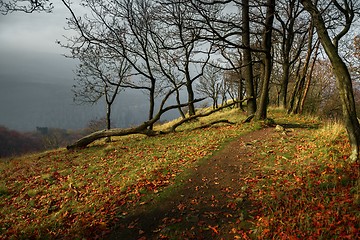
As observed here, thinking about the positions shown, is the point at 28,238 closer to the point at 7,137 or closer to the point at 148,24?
the point at 148,24

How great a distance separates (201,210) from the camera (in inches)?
197

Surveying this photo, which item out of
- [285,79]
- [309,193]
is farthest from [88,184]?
[285,79]

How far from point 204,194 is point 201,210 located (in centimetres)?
70

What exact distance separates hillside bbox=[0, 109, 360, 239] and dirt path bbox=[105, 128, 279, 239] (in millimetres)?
23

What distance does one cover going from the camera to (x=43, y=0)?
617cm

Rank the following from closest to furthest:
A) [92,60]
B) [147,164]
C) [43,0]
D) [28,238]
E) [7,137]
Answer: [28,238]
[43,0]
[147,164]
[92,60]
[7,137]

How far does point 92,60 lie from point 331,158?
21220 millimetres

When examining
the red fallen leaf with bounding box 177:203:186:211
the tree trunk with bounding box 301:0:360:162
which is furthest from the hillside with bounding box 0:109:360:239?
the tree trunk with bounding box 301:0:360:162

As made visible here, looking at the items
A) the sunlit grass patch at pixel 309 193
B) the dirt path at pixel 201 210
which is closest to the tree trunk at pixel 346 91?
the sunlit grass patch at pixel 309 193

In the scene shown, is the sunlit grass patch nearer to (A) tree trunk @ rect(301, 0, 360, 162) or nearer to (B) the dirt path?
(B) the dirt path

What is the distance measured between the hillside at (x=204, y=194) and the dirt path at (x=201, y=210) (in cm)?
2

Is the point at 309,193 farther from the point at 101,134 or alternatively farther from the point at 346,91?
the point at 101,134

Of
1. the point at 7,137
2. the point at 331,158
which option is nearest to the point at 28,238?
the point at 331,158

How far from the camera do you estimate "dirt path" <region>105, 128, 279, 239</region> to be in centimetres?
438
